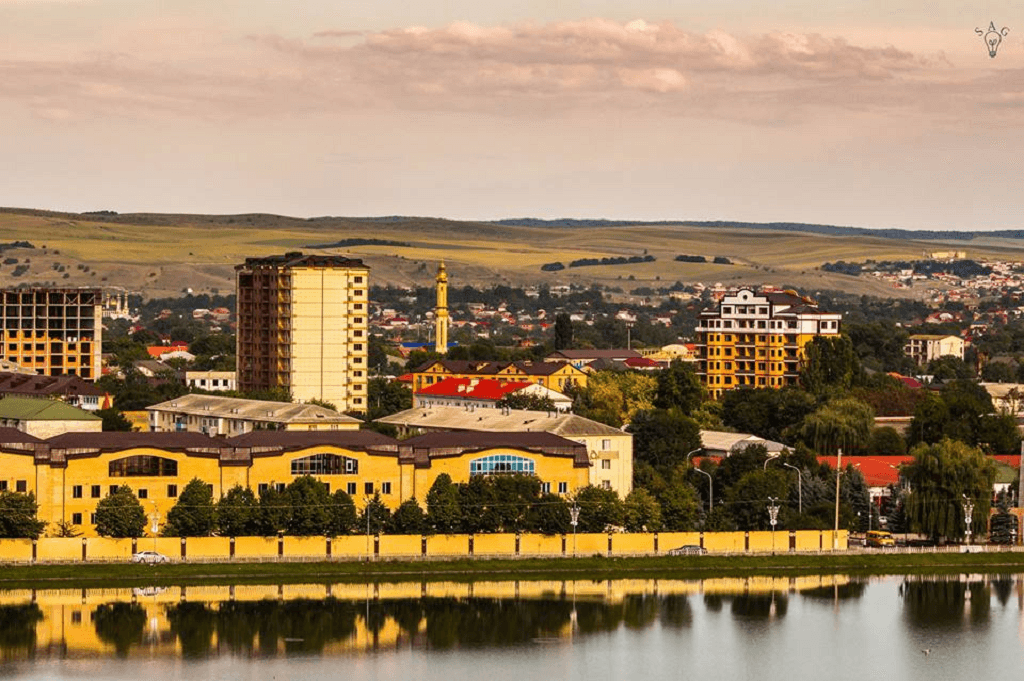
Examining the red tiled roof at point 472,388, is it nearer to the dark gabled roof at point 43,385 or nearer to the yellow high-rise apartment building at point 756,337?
the yellow high-rise apartment building at point 756,337

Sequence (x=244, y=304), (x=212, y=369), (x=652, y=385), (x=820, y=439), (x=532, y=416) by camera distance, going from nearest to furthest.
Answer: (x=532, y=416) → (x=820, y=439) → (x=652, y=385) → (x=244, y=304) → (x=212, y=369)

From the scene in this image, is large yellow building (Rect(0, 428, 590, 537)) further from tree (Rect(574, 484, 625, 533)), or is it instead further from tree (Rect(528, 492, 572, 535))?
tree (Rect(528, 492, 572, 535))

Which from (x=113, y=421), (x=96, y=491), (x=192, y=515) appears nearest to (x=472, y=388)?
(x=113, y=421)

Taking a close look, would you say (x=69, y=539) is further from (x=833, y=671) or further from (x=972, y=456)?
(x=972, y=456)

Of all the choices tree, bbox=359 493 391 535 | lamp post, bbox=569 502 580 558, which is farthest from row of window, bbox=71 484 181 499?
lamp post, bbox=569 502 580 558

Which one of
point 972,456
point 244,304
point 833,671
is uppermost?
point 244,304

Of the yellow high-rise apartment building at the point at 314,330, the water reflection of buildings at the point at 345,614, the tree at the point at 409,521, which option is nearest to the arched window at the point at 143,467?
the water reflection of buildings at the point at 345,614

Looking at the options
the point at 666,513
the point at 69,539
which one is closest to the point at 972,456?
the point at 666,513
